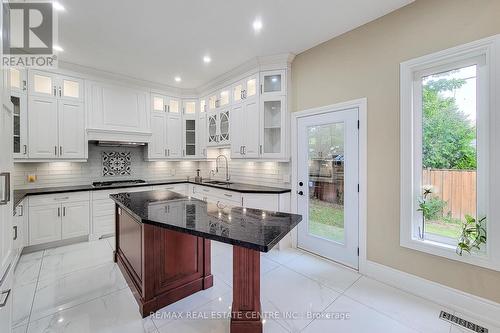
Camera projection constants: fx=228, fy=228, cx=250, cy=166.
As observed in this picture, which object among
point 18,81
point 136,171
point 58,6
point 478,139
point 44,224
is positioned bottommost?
point 44,224

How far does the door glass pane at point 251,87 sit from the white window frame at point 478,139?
6.56ft

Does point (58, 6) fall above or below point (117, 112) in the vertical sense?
above

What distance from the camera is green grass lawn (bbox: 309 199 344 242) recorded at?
304cm

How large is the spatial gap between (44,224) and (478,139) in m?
5.43

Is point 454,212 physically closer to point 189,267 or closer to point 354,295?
point 354,295

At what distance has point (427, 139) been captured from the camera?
236 centimetres

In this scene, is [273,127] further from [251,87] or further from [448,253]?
[448,253]

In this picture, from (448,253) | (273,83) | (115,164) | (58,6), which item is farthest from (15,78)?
(448,253)

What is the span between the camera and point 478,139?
203 centimetres

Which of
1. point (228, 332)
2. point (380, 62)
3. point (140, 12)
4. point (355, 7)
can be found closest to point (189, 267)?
point (228, 332)

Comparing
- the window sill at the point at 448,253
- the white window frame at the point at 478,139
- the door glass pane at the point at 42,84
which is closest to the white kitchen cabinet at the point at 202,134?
the door glass pane at the point at 42,84

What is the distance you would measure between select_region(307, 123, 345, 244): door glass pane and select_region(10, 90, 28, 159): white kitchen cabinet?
4165mm

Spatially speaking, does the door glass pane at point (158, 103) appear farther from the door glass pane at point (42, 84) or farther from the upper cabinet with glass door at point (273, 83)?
the upper cabinet with glass door at point (273, 83)

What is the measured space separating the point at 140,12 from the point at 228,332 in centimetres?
321
